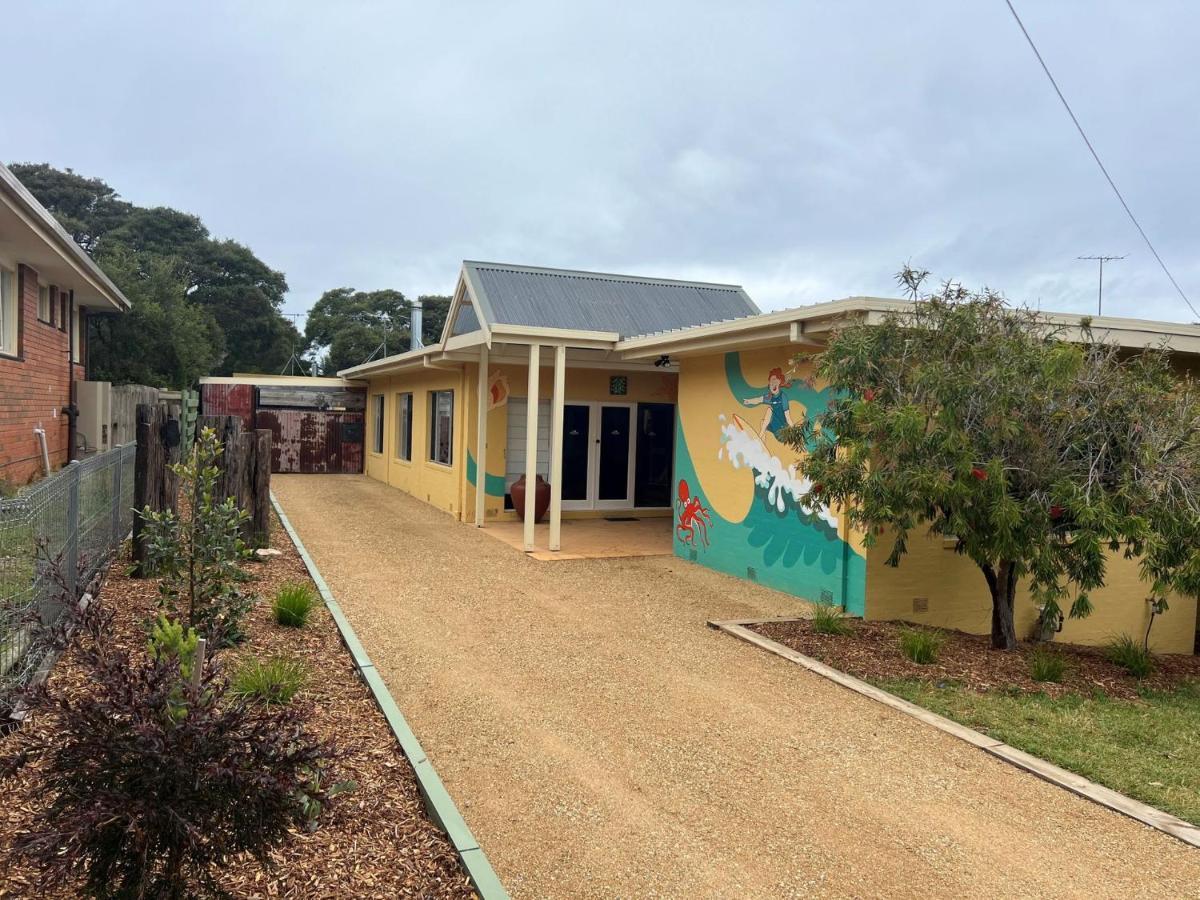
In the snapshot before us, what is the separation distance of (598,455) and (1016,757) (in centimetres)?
1049

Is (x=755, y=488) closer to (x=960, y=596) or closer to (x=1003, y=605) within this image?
(x=960, y=596)

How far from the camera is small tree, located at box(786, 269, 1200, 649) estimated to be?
19.1 ft

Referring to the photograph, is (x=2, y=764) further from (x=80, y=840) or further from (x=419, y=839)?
(x=419, y=839)

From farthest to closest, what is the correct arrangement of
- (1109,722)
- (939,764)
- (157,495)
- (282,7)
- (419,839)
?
1. (282,7)
2. (157,495)
3. (1109,722)
4. (939,764)
5. (419,839)

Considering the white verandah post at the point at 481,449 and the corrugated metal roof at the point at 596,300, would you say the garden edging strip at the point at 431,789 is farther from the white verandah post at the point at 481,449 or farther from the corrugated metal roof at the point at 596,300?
the corrugated metal roof at the point at 596,300

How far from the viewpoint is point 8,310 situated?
36.7ft

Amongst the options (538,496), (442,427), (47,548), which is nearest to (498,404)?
(538,496)

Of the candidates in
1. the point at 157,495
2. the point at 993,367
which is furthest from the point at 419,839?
the point at 157,495

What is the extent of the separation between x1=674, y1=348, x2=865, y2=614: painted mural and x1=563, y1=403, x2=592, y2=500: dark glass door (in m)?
3.60

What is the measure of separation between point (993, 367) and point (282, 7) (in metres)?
8.87

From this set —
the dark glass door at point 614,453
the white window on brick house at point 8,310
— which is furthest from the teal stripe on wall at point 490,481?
the white window on brick house at point 8,310

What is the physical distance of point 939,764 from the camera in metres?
4.60

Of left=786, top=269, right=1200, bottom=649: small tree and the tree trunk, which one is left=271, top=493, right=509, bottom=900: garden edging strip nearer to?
left=786, top=269, right=1200, bottom=649: small tree

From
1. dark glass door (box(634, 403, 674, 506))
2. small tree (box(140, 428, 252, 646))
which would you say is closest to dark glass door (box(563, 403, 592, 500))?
dark glass door (box(634, 403, 674, 506))
